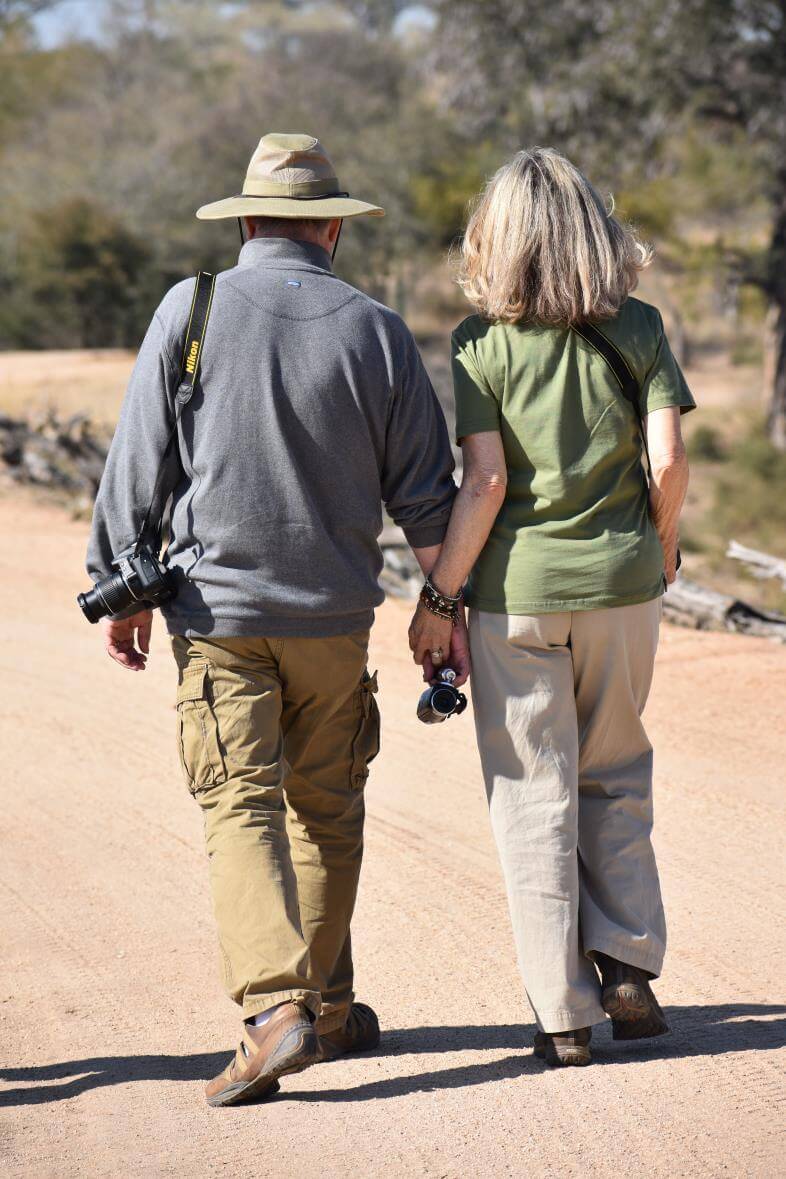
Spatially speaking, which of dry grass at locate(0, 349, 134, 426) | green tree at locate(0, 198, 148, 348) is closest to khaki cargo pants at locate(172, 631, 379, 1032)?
dry grass at locate(0, 349, 134, 426)

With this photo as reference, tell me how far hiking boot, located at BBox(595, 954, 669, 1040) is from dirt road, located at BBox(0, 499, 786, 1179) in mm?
84

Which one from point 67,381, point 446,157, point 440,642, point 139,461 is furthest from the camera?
Answer: point 446,157

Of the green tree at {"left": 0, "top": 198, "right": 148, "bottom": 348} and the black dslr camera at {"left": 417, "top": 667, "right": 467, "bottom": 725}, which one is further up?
the black dslr camera at {"left": 417, "top": 667, "right": 467, "bottom": 725}

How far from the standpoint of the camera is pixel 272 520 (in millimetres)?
2922

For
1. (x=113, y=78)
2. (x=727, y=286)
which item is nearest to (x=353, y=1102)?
(x=727, y=286)

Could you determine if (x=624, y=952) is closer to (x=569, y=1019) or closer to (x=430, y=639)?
(x=569, y=1019)

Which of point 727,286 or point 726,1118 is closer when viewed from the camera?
point 726,1118

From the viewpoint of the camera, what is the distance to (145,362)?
2.94 metres

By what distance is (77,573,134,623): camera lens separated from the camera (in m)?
2.98

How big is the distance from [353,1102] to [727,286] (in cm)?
Result: 1937

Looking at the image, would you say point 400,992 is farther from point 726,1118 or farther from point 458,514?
point 458,514

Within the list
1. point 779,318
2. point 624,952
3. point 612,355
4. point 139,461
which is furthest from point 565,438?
point 779,318

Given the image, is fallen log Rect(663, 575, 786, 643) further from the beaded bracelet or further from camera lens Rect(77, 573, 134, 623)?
camera lens Rect(77, 573, 134, 623)

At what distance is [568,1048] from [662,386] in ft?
5.00
